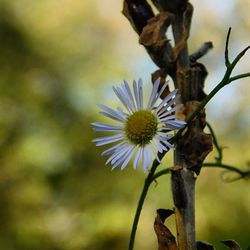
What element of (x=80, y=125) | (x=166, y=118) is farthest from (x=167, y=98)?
(x=80, y=125)

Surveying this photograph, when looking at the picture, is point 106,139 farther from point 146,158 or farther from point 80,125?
point 80,125

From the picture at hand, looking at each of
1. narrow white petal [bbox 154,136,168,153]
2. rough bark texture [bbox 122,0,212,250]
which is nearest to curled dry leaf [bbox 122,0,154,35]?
rough bark texture [bbox 122,0,212,250]

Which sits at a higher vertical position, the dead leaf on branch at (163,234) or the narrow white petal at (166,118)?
the narrow white petal at (166,118)

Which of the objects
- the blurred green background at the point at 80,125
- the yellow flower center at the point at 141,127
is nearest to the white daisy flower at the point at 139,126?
the yellow flower center at the point at 141,127

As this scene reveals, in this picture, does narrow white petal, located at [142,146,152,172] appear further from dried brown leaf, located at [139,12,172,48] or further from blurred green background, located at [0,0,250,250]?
blurred green background, located at [0,0,250,250]

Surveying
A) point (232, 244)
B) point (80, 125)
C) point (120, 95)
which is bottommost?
point (232, 244)

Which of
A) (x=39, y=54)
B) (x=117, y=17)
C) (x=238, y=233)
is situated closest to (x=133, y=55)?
(x=117, y=17)

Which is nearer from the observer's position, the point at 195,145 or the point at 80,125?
the point at 195,145

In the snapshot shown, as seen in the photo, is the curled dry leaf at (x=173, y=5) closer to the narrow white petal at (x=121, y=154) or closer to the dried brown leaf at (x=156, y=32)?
the dried brown leaf at (x=156, y=32)
